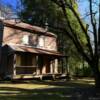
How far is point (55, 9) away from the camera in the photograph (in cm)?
4919

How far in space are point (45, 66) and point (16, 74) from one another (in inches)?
289

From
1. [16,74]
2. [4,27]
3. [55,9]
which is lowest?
[16,74]

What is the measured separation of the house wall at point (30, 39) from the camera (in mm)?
37000

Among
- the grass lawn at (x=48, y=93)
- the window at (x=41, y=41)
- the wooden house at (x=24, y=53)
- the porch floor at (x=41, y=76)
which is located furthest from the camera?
the window at (x=41, y=41)

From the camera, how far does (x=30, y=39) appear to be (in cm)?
4069

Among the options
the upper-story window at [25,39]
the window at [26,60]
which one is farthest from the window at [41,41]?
the window at [26,60]

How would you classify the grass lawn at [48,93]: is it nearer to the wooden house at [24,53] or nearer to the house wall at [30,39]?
the wooden house at [24,53]

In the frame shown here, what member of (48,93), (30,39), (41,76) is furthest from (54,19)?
(48,93)

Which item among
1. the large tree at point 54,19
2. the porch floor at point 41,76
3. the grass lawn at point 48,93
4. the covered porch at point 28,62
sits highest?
the large tree at point 54,19

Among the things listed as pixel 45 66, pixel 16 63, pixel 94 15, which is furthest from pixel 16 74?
pixel 94 15

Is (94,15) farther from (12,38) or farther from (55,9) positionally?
(55,9)

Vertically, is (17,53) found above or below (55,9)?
below

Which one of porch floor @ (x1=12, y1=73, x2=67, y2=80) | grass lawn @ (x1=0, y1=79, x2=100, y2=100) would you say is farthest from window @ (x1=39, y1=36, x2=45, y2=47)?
grass lawn @ (x1=0, y1=79, x2=100, y2=100)

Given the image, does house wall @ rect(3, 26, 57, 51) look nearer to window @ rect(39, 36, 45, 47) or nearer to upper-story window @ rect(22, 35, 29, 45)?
window @ rect(39, 36, 45, 47)
